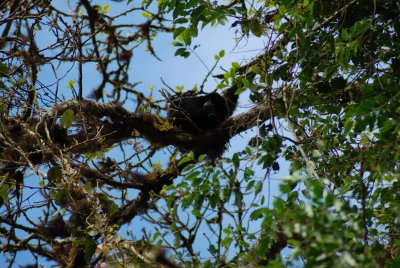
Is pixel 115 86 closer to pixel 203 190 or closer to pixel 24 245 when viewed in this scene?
pixel 24 245

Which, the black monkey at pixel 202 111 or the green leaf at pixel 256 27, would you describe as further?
the black monkey at pixel 202 111

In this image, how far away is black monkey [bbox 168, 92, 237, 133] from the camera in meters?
4.30

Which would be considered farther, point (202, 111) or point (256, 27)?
point (202, 111)

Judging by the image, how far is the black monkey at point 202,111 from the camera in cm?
430

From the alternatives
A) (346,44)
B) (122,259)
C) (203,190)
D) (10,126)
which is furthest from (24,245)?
(346,44)

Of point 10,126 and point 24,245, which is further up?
point 10,126

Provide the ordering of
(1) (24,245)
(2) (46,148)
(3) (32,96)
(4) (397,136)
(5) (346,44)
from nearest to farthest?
(4) (397,136) → (5) (346,44) → (2) (46,148) → (3) (32,96) → (1) (24,245)

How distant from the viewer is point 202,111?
4.45 metres

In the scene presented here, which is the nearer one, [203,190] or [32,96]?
[203,190]

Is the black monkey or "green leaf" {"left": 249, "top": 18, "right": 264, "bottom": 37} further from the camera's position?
the black monkey

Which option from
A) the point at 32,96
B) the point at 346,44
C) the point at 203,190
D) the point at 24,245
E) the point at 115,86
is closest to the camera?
the point at 203,190

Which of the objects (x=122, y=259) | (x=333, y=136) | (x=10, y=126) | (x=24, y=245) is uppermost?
(x=10, y=126)

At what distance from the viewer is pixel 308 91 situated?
11.7ft

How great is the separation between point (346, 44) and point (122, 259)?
1.69 metres
